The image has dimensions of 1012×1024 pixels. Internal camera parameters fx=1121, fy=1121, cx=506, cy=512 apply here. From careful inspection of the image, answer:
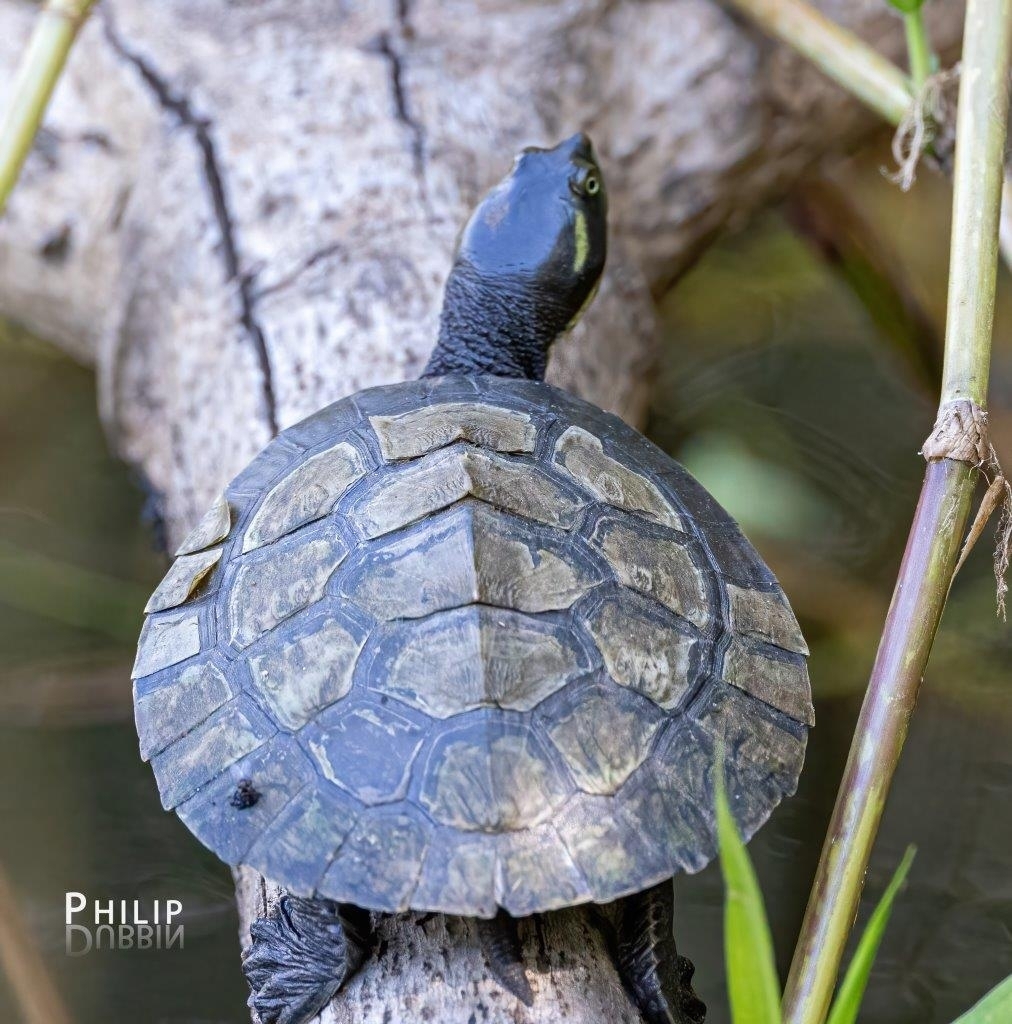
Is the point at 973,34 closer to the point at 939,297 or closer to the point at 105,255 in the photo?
the point at 105,255

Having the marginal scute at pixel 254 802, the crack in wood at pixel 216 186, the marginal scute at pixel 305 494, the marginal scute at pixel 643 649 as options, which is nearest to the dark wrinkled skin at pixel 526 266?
the crack in wood at pixel 216 186

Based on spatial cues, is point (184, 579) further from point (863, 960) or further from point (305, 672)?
point (863, 960)

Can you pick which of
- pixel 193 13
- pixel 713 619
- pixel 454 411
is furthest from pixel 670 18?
pixel 713 619

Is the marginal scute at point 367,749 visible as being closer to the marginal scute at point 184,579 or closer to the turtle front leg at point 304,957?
the turtle front leg at point 304,957

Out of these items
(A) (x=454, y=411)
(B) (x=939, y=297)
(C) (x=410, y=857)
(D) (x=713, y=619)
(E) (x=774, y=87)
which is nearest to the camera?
(C) (x=410, y=857)

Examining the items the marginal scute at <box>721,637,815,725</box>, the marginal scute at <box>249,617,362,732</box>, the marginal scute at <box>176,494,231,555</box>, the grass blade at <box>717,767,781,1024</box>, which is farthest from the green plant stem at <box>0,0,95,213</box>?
the grass blade at <box>717,767,781,1024</box>

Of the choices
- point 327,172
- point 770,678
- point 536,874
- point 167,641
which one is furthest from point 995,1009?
point 327,172

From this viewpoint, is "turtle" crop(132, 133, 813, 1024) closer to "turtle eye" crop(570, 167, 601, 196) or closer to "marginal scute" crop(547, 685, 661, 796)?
"marginal scute" crop(547, 685, 661, 796)
